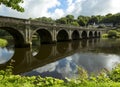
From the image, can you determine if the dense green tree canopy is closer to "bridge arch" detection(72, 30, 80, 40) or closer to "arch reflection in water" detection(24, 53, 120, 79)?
"bridge arch" detection(72, 30, 80, 40)

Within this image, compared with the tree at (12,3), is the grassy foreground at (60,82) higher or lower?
lower

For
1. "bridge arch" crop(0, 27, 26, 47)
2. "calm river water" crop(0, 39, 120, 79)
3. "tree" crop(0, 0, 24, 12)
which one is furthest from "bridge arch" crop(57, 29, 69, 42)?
"tree" crop(0, 0, 24, 12)

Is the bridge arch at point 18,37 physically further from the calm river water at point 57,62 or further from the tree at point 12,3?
the tree at point 12,3

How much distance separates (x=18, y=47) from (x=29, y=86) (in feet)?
119

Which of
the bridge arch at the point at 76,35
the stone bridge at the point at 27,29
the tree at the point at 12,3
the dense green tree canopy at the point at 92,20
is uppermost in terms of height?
the dense green tree canopy at the point at 92,20

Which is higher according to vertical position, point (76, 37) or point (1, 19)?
point (1, 19)

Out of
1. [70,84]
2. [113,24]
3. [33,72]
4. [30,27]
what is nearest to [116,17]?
[113,24]

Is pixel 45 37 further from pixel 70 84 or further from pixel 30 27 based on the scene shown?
pixel 70 84

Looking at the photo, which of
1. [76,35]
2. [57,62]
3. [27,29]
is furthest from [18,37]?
[76,35]

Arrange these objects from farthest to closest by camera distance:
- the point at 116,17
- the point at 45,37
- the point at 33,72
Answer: the point at 116,17, the point at 45,37, the point at 33,72

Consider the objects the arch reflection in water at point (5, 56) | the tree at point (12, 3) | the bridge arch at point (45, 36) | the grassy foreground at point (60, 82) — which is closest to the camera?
the grassy foreground at point (60, 82)

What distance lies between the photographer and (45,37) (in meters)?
57.8

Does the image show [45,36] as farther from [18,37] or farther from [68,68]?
[68,68]

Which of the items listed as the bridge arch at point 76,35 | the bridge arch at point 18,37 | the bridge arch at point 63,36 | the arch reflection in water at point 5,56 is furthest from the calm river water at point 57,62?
the bridge arch at point 76,35
